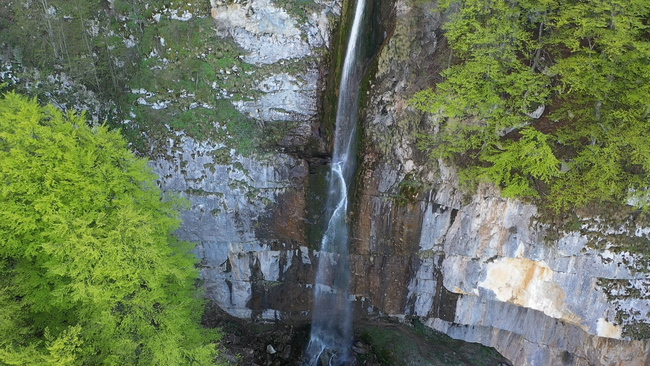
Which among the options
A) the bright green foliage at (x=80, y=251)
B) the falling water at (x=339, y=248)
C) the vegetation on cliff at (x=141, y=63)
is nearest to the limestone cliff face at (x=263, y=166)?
the vegetation on cliff at (x=141, y=63)

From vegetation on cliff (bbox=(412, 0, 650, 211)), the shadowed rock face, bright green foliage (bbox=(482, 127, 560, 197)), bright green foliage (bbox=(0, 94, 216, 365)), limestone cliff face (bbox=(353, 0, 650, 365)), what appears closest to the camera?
bright green foliage (bbox=(0, 94, 216, 365))

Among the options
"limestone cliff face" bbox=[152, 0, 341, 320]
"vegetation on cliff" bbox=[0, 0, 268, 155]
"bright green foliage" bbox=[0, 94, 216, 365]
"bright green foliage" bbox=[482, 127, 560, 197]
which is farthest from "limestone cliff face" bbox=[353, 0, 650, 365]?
"bright green foliage" bbox=[0, 94, 216, 365]

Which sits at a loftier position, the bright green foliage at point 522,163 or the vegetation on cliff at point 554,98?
the vegetation on cliff at point 554,98

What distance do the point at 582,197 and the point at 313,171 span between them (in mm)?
8856

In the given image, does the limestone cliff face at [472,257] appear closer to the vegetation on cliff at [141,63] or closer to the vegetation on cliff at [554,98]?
the vegetation on cliff at [554,98]

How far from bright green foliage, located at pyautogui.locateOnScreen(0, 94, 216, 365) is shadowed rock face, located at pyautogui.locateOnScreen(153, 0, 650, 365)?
232 inches

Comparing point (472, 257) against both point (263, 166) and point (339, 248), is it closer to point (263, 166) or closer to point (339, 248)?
Answer: point (339, 248)

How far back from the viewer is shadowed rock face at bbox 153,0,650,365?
38.4 feet

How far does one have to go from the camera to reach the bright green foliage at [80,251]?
8641 millimetres

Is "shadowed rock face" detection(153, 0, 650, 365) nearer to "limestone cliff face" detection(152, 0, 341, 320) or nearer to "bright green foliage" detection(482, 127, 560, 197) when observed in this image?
"limestone cliff face" detection(152, 0, 341, 320)

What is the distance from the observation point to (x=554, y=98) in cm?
1148

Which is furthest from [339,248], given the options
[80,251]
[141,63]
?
[141,63]

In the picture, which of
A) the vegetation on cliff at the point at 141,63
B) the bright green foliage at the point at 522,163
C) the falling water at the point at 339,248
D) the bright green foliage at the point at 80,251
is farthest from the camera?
the vegetation on cliff at the point at 141,63

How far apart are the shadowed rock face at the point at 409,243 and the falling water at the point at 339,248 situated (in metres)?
0.44
